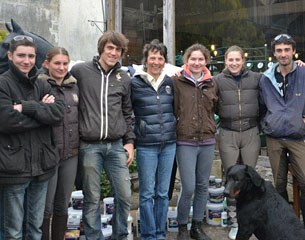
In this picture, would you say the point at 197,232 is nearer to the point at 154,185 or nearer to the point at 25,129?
the point at 154,185

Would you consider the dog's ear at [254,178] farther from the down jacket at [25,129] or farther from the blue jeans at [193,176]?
the down jacket at [25,129]

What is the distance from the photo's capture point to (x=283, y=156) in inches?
173

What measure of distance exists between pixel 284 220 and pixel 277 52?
173 cm

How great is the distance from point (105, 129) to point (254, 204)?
1579mm

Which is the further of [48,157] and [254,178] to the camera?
[254,178]

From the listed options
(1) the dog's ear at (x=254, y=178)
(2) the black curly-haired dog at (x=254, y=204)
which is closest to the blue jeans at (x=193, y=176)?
(2) the black curly-haired dog at (x=254, y=204)

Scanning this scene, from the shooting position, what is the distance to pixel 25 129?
3086 mm

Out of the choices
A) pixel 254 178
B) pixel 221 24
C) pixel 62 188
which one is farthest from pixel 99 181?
pixel 221 24

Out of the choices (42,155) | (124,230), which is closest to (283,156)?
(124,230)

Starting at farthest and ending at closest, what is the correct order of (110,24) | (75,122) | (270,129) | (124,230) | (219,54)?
1. (110,24)
2. (219,54)
3. (270,129)
4. (124,230)
5. (75,122)

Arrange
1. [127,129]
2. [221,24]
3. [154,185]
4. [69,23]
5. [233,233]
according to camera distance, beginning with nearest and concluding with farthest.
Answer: [127,129], [154,185], [233,233], [221,24], [69,23]

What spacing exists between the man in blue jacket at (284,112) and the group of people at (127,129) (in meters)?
0.01

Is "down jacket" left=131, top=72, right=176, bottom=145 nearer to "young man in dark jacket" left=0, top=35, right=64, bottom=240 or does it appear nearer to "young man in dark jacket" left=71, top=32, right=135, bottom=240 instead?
"young man in dark jacket" left=71, top=32, right=135, bottom=240

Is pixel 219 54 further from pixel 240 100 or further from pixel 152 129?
pixel 152 129
